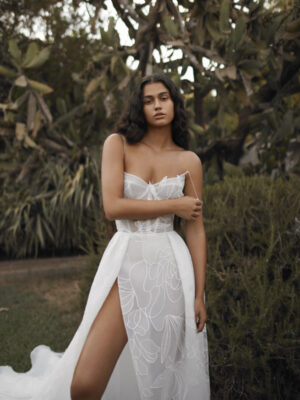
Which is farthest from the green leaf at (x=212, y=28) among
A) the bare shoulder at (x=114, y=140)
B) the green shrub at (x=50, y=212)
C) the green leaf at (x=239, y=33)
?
the bare shoulder at (x=114, y=140)

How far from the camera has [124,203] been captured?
206 cm

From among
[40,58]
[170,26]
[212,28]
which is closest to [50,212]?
[40,58]

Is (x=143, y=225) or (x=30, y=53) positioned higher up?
(x=30, y=53)

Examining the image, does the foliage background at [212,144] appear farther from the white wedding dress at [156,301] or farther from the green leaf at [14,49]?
the white wedding dress at [156,301]

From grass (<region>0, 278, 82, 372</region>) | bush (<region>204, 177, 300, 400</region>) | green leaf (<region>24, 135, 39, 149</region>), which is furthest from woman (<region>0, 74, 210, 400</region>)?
green leaf (<region>24, 135, 39, 149</region>)

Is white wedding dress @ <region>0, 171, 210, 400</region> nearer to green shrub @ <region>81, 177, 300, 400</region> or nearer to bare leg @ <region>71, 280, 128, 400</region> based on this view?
bare leg @ <region>71, 280, 128, 400</region>

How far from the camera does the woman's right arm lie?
2.07m

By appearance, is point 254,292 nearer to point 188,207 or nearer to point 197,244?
point 197,244

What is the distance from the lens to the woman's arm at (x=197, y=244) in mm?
2193

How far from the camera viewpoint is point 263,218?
10.7 ft

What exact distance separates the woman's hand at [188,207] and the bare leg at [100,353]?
51 cm

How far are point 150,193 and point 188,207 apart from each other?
202 millimetres

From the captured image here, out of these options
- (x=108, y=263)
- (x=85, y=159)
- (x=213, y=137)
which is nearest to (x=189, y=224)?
(x=108, y=263)

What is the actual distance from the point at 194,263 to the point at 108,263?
0.45 meters
